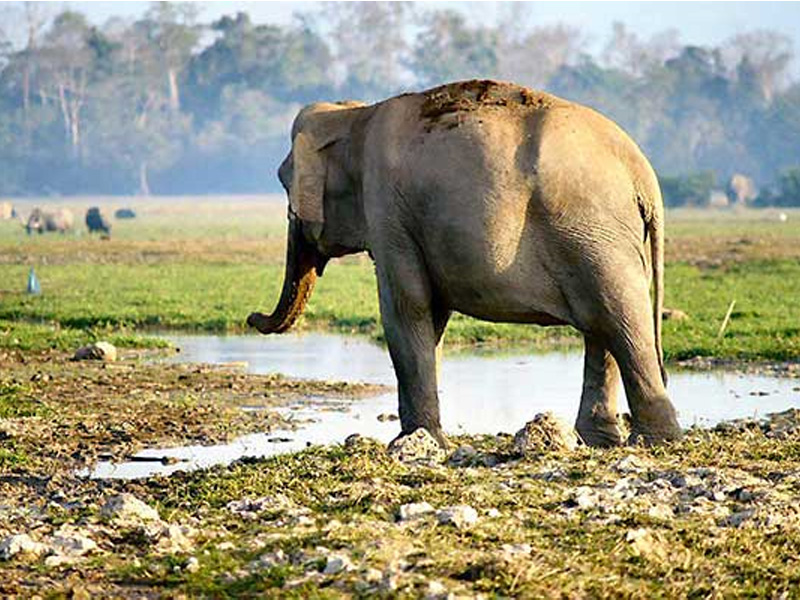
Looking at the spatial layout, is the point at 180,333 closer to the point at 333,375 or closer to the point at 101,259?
the point at 333,375

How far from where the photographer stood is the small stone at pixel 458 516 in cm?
764

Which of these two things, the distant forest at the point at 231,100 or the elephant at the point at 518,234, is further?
the distant forest at the point at 231,100

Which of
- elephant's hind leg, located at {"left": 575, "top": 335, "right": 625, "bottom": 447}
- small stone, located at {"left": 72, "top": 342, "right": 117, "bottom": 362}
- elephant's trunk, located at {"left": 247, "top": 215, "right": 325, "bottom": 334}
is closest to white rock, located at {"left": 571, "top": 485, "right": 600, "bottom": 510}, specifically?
elephant's hind leg, located at {"left": 575, "top": 335, "right": 625, "bottom": 447}

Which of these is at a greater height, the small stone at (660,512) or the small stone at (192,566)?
the small stone at (660,512)

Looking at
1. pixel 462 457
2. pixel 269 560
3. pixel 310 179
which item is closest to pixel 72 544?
pixel 269 560

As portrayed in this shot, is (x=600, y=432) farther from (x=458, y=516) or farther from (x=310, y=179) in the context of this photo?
(x=458, y=516)

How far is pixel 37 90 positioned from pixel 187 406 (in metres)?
118

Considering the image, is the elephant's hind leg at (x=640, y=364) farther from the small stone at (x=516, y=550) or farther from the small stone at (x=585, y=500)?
the small stone at (x=516, y=550)

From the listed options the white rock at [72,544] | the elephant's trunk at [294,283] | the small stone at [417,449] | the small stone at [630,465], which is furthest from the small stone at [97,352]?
the white rock at [72,544]

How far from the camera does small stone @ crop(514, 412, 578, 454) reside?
9734mm

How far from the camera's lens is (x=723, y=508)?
26.6ft

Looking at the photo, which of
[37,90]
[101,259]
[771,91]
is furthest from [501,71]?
[101,259]

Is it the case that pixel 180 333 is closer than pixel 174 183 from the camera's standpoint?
Yes

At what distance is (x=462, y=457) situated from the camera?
31.9 ft
